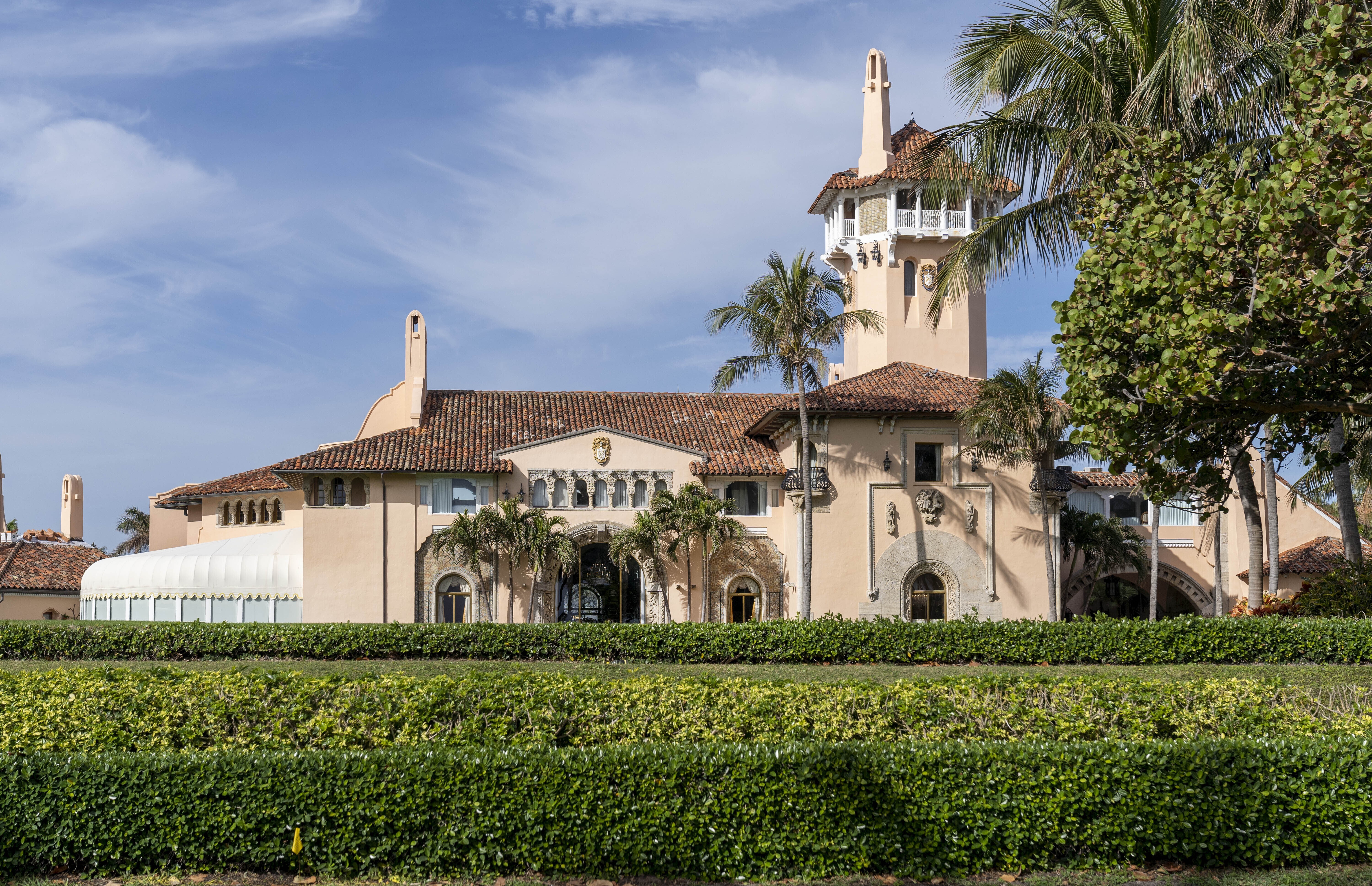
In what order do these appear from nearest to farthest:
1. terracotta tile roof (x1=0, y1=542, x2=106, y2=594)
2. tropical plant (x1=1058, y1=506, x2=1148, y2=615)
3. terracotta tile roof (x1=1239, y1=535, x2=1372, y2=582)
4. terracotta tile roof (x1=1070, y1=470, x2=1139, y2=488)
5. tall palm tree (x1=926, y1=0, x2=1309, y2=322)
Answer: tall palm tree (x1=926, y1=0, x2=1309, y2=322), terracotta tile roof (x1=1239, y1=535, x2=1372, y2=582), tropical plant (x1=1058, y1=506, x2=1148, y2=615), terracotta tile roof (x1=1070, y1=470, x2=1139, y2=488), terracotta tile roof (x1=0, y1=542, x2=106, y2=594)

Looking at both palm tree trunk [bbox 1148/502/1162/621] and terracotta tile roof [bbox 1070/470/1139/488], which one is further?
terracotta tile roof [bbox 1070/470/1139/488]

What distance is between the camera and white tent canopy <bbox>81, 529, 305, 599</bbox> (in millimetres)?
35281

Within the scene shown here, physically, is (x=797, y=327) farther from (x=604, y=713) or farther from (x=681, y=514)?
(x=604, y=713)

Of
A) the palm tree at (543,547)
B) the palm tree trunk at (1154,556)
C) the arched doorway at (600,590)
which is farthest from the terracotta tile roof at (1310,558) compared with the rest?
the palm tree at (543,547)

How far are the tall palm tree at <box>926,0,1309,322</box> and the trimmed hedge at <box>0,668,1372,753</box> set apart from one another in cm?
1059

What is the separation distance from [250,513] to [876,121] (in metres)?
26.4

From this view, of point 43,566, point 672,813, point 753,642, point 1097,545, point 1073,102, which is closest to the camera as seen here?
point 672,813

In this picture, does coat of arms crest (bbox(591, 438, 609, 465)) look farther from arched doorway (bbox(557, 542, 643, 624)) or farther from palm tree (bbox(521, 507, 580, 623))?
arched doorway (bbox(557, 542, 643, 624))

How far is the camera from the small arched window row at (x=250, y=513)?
40.2 meters

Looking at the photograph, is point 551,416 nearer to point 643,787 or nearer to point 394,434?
point 394,434

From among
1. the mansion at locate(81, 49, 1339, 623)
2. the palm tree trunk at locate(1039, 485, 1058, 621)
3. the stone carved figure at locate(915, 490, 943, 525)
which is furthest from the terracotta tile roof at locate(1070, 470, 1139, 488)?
the stone carved figure at locate(915, 490, 943, 525)

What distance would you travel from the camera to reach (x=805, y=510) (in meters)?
32.7

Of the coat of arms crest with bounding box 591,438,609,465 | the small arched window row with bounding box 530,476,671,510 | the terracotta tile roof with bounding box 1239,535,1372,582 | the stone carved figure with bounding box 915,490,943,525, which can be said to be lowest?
the terracotta tile roof with bounding box 1239,535,1372,582

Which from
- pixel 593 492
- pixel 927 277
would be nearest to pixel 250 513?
pixel 593 492
